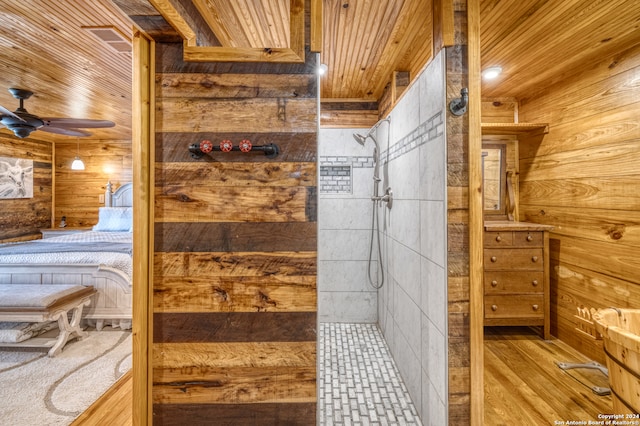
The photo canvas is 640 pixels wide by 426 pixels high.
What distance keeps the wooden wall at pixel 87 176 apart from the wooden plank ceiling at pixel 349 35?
245cm

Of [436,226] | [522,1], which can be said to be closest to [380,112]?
[522,1]

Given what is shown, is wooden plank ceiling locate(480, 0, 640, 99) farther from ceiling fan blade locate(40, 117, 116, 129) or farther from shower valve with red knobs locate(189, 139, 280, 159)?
ceiling fan blade locate(40, 117, 116, 129)

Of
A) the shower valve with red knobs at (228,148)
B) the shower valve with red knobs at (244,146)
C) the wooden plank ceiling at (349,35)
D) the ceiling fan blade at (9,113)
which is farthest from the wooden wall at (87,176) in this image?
the shower valve with red knobs at (244,146)

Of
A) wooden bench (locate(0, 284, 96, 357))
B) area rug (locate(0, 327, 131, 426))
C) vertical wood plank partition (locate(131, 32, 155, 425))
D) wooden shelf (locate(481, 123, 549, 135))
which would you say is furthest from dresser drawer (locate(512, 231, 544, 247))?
wooden bench (locate(0, 284, 96, 357))

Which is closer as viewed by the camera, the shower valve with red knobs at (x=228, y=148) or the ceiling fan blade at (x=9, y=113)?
the shower valve with red knobs at (x=228, y=148)

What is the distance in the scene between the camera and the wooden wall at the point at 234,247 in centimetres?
142

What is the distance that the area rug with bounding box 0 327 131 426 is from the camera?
72.3 inches

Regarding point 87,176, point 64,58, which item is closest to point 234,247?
point 64,58

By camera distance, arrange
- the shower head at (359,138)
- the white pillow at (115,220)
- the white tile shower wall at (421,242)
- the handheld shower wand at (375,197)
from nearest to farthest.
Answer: the white tile shower wall at (421,242)
the handheld shower wand at (375,197)
the shower head at (359,138)
the white pillow at (115,220)

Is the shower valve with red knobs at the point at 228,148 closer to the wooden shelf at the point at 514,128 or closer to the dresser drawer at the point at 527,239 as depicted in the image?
the wooden shelf at the point at 514,128

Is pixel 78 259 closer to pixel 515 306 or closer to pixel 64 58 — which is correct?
pixel 64 58

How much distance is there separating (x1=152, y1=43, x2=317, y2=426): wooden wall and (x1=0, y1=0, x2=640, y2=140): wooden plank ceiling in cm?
43

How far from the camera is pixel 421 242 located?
5.78 feet

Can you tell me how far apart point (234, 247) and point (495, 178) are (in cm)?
303
